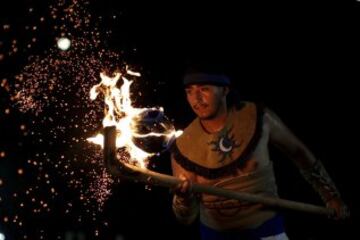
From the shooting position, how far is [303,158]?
4.82m

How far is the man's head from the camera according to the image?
182 inches

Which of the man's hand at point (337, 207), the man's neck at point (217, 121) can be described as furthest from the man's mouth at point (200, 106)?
the man's hand at point (337, 207)

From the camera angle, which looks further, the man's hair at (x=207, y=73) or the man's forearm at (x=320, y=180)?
the man's forearm at (x=320, y=180)

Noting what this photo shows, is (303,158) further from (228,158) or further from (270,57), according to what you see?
(270,57)

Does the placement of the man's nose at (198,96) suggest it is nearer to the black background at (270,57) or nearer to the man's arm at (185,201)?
the man's arm at (185,201)

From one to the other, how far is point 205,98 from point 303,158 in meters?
0.97

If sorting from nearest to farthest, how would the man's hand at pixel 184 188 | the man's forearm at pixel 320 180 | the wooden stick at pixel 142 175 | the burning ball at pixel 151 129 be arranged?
the wooden stick at pixel 142 175 < the man's hand at pixel 184 188 < the burning ball at pixel 151 129 < the man's forearm at pixel 320 180

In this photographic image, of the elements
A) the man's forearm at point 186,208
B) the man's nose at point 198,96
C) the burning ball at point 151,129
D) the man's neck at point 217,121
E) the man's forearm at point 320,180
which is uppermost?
the man's nose at point 198,96

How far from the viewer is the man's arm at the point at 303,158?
4727mm

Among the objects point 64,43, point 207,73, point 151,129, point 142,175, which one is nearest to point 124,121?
point 151,129

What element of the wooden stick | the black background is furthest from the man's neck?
the black background

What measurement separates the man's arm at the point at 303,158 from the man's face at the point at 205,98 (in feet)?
1.39

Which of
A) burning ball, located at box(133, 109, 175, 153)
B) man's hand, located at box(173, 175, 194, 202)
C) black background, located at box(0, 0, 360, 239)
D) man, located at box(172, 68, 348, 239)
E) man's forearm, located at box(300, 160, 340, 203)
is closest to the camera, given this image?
man's hand, located at box(173, 175, 194, 202)

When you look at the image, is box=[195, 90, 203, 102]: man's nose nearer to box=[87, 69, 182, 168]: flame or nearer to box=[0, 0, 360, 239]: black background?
box=[87, 69, 182, 168]: flame
